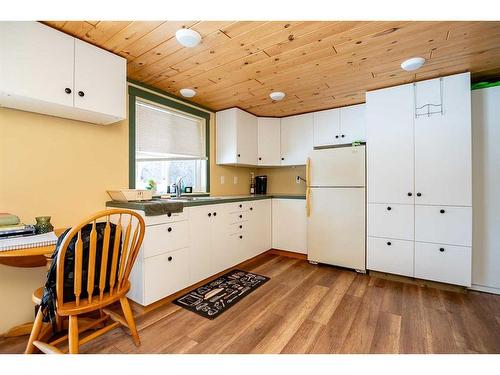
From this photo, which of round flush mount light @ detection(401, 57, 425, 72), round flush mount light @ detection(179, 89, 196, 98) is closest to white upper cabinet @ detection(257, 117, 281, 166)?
round flush mount light @ detection(179, 89, 196, 98)

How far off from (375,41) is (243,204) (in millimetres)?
2020

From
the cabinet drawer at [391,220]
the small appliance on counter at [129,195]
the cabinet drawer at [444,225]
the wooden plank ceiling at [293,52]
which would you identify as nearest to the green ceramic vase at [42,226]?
the small appliance on counter at [129,195]

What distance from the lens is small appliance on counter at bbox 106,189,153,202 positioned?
198 cm

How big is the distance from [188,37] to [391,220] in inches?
102

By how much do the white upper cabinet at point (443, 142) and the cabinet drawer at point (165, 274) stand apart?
Result: 2449 millimetres

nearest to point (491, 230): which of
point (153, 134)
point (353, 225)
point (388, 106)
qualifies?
point (353, 225)

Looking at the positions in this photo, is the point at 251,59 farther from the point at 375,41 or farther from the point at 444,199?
the point at 444,199

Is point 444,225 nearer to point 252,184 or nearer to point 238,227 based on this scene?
point 238,227

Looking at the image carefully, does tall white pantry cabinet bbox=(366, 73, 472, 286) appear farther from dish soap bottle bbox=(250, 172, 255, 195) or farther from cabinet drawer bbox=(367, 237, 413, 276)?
dish soap bottle bbox=(250, 172, 255, 195)

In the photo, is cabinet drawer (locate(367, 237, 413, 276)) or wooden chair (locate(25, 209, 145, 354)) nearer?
wooden chair (locate(25, 209, 145, 354))

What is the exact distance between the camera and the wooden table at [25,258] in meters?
1.13

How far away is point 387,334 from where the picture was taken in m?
1.56

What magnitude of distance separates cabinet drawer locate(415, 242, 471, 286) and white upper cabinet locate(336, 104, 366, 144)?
56.7 inches

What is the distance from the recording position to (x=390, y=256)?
2.49m
